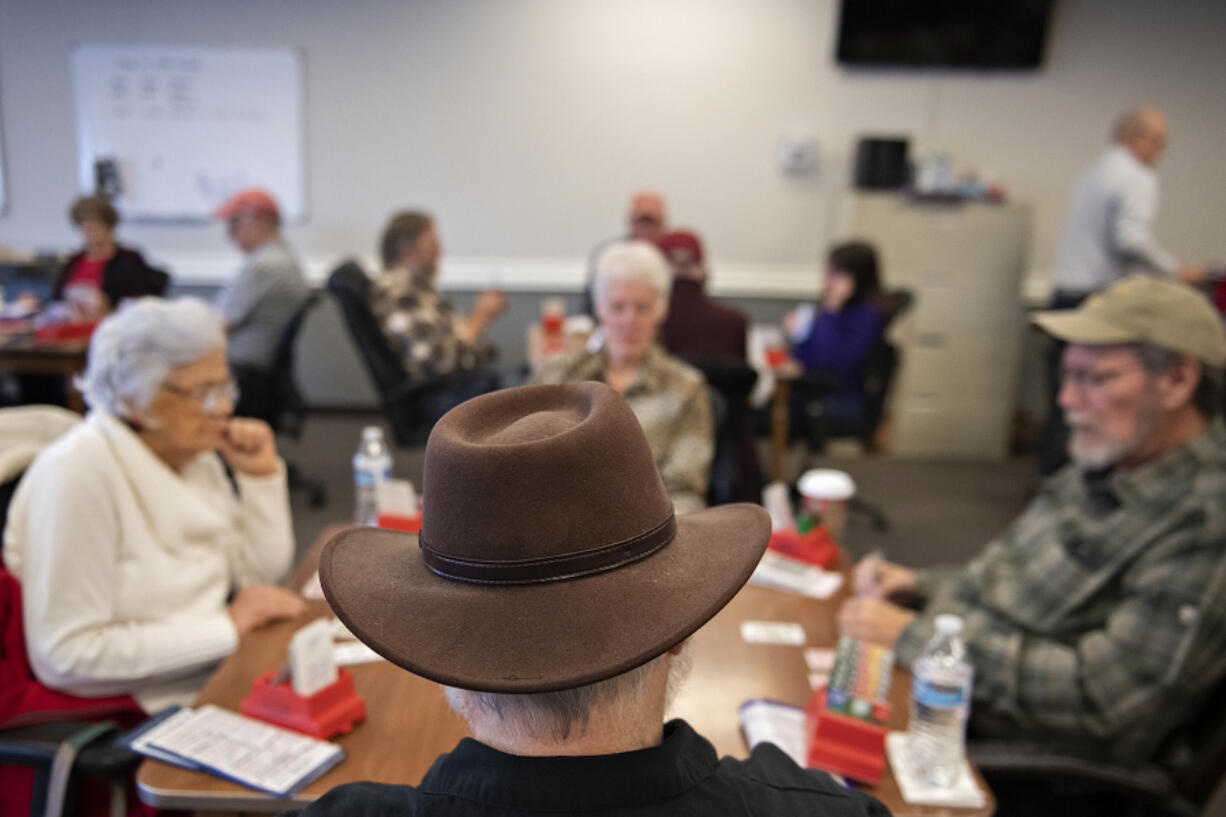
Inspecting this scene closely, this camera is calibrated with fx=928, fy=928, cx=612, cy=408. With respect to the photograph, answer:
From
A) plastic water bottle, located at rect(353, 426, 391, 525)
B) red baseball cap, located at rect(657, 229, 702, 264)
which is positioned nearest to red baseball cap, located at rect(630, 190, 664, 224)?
red baseball cap, located at rect(657, 229, 702, 264)

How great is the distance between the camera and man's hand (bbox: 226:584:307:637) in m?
1.68

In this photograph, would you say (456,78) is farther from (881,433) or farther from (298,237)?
(881,433)

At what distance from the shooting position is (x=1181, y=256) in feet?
18.3

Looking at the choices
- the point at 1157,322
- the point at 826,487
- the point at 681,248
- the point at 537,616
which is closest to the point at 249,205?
the point at 681,248

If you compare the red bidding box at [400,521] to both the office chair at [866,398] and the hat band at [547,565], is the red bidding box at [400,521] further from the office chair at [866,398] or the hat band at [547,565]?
the office chair at [866,398]

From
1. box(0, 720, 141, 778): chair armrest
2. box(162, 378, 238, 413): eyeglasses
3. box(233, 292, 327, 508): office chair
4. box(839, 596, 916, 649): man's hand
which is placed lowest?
box(233, 292, 327, 508): office chair

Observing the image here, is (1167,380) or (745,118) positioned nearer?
(1167,380)

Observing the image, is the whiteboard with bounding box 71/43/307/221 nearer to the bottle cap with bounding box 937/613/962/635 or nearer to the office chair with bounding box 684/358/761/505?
the office chair with bounding box 684/358/761/505

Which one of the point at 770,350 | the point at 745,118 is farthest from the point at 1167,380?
the point at 745,118

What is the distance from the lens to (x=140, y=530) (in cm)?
167

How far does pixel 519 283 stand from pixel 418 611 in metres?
4.95

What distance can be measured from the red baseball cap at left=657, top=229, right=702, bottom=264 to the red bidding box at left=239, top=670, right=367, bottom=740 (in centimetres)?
274

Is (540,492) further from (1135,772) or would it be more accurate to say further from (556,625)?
(1135,772)

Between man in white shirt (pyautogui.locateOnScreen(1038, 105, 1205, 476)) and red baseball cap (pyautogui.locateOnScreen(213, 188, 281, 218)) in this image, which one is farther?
man in white shirt (pyautogui.locateOnScreen(1038, 105, 1205, 476))
